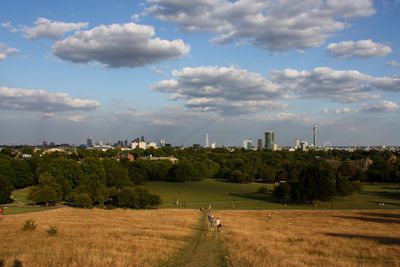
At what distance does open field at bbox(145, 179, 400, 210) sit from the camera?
101550 mm

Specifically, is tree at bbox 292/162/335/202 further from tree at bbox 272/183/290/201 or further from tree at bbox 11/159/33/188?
tree at bbox 11/159/33/188

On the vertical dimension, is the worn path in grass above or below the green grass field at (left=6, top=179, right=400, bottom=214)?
above

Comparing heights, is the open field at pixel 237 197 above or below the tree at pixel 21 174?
below

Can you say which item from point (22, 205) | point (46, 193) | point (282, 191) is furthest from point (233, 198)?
point (22, 205)

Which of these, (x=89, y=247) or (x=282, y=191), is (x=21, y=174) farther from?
(x=89, y=247)

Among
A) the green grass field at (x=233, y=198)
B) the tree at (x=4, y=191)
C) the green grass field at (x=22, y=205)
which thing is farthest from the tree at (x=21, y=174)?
the tree at (x=4, y=191)

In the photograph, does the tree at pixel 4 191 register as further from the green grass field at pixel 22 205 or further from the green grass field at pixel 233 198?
the green grass field at pixel 233 198

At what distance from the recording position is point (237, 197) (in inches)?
4737

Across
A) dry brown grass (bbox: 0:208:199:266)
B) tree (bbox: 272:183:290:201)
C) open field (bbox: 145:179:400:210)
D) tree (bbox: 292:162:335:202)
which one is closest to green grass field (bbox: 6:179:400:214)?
open field (bbox: 145:179:400:210)

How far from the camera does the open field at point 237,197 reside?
102 metres

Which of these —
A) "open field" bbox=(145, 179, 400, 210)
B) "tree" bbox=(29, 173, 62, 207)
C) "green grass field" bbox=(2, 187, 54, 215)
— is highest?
"tree" bbox=(29, 173, 62, 207)

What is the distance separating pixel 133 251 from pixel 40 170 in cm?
10867

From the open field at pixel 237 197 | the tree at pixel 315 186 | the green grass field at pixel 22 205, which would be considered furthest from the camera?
the tree at pixel 315 186

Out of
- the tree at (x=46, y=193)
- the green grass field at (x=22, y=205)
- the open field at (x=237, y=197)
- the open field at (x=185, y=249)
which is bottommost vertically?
the open field at (x=237, y=197)
